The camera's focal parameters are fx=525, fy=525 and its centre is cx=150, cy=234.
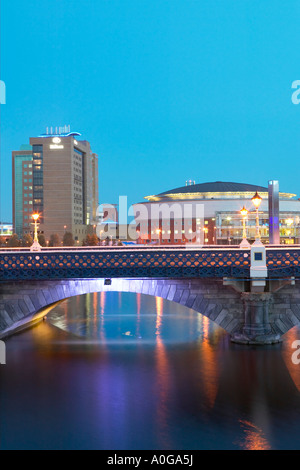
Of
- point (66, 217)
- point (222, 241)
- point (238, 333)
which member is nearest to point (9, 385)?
point (238, 333)

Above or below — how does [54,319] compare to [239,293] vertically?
below

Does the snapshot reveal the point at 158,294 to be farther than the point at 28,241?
No

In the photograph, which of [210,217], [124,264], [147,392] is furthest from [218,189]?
[147,392]

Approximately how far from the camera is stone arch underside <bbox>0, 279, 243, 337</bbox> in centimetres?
3459

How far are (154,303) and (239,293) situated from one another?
3334 cm

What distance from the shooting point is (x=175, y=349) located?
125 feet

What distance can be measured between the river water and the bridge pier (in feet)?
2.67

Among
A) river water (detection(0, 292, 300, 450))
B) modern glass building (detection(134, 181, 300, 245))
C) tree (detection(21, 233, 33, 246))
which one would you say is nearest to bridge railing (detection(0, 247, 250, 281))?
river water (detection(0, 292, 300, 450))

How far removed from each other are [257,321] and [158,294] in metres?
6.68

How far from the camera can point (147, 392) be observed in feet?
96.2

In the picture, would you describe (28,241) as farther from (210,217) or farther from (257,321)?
(257,321)

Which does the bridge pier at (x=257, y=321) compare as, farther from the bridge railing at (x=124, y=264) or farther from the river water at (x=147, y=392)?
the bridge railing at (x=124, y=264)
